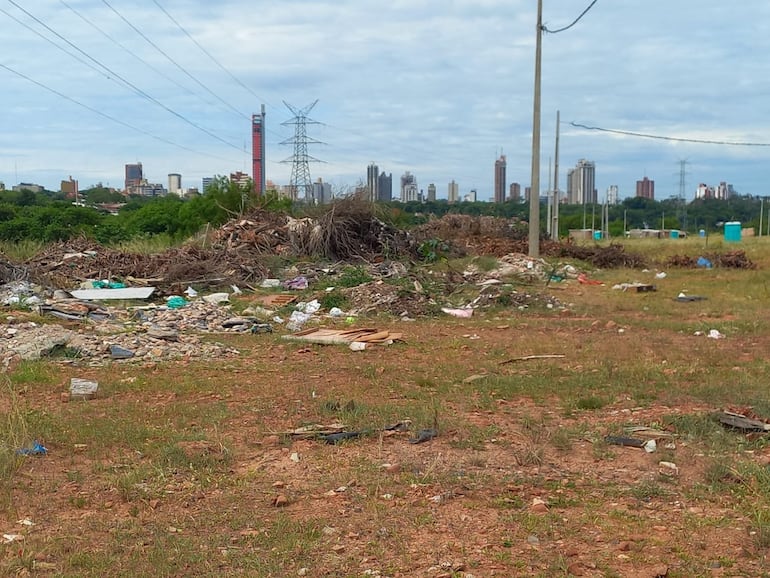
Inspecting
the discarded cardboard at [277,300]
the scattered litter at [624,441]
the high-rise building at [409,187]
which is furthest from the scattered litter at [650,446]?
the high-rise building at [409,187]

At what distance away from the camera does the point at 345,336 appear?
32.6 feet

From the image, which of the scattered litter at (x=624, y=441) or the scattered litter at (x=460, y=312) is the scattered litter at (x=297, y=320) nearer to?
the scattered litter at (x=460, y=312)

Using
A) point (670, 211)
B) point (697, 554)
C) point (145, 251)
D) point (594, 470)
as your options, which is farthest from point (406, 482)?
point (670, 211)

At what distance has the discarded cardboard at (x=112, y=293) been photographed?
13766 millimetres

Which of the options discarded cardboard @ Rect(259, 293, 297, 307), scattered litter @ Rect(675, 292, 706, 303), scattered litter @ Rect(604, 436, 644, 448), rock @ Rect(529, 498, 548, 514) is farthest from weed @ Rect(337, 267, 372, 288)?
rock @ Rect(529, 498, 548, 514)

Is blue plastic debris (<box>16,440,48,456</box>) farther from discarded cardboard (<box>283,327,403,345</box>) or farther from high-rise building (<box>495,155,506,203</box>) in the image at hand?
high-rise building (<box>495,155,506,203</box>)

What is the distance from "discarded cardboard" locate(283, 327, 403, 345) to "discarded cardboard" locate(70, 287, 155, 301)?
497 centimetres

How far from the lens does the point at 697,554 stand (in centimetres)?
348

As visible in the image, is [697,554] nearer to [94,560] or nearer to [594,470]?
[594,470]

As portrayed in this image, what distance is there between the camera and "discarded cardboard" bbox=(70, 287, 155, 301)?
13766 millimetres

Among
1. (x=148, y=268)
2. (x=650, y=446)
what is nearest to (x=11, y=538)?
(x=650, y=446)

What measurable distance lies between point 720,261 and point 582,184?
1803 inches

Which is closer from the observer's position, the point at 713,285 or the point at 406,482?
the point at 406,482

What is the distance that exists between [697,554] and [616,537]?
0.38 meters
